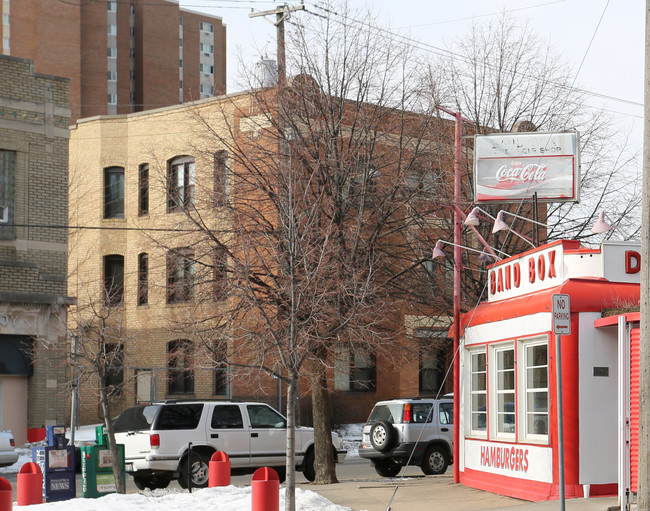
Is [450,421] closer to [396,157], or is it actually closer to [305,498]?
[396,157]

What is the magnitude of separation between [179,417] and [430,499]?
5949 mm

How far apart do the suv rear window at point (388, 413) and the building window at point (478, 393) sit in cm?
541

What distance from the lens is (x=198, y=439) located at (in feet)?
64.1

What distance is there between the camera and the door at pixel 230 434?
65.1 feet

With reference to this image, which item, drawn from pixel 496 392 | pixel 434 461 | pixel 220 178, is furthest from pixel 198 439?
pixel 496 392

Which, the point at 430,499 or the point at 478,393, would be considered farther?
the point at 478,393

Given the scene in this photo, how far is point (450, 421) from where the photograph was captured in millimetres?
22625

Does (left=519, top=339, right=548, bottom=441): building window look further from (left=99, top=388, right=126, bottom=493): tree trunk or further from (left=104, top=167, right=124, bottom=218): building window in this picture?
(left=104, top=167, right=124, bottom=218): building window

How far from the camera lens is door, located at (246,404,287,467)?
2052cm

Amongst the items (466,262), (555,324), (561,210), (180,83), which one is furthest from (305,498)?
(180,83)

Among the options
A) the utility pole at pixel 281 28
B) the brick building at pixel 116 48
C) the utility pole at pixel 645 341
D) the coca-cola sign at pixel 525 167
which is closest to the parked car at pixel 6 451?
the utility pole at pixel 281 28

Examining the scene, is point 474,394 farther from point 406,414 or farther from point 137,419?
point 137,419

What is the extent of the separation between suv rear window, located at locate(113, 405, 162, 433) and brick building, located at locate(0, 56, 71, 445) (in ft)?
28.6

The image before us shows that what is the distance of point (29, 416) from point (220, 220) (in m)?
11.0
